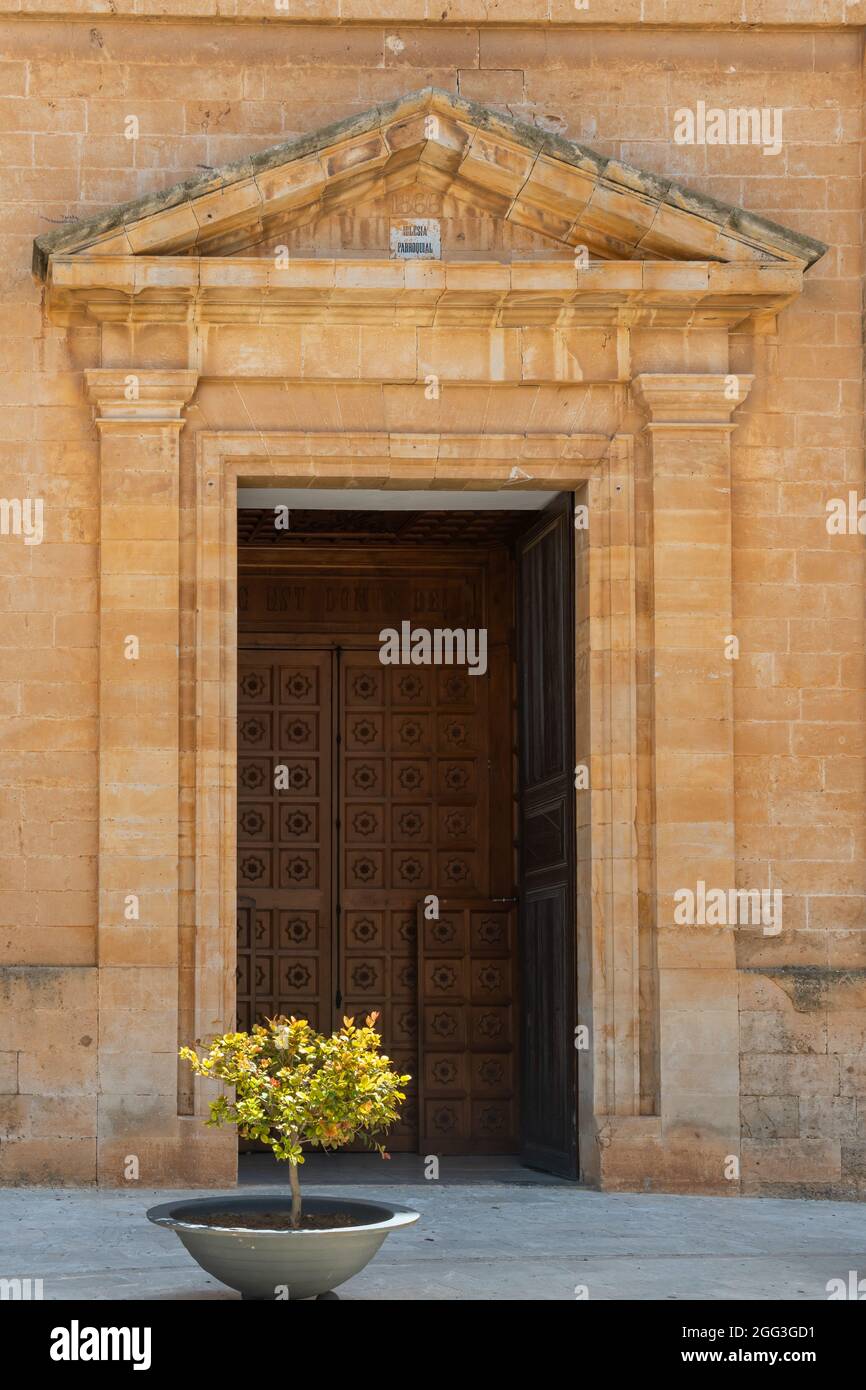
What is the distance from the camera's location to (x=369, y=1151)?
49.9 feet

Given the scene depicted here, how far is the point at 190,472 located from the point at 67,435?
74 centimetres

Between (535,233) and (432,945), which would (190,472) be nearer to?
(535,233)

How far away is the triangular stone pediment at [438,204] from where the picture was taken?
11.8m

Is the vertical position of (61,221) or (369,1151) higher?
(61,221)

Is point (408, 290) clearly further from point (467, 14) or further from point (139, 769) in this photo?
point (139, 769)

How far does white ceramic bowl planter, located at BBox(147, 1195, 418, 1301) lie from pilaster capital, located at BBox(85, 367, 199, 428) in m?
5.56

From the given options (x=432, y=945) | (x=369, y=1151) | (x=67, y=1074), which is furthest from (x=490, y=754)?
(x=67, y=1074)

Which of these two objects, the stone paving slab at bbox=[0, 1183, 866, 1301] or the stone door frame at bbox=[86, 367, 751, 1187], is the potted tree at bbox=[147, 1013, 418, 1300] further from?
the stone door frame at bbox=[86, 367, 751, 1187]

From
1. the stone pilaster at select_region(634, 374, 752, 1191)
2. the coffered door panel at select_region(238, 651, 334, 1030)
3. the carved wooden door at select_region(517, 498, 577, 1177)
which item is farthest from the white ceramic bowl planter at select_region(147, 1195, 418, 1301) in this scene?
the coffered door panel at select_region(238, 651, 334, 1030)

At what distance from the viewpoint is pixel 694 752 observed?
39.8ft

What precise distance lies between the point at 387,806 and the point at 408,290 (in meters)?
4.80

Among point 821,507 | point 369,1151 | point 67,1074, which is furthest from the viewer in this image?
point 369,1151

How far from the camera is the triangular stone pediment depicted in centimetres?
1180

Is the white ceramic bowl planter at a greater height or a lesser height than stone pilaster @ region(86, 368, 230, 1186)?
lesser
